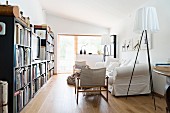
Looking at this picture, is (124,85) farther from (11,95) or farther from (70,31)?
(70,31)

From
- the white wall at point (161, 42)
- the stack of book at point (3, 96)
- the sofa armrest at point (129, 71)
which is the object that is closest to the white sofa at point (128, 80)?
the sofa armrest at point (129, 71)

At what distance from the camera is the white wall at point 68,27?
336 inches

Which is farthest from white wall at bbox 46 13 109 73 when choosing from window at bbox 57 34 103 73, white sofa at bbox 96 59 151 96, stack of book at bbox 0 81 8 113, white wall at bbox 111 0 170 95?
stack of book at bbox 0 81 8 113

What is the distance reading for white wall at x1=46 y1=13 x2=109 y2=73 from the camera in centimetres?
852

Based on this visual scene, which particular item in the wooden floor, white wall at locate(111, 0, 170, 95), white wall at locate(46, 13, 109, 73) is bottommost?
the wooden floor

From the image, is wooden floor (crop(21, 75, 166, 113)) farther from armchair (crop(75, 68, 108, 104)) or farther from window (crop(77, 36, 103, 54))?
window (crop(77, 36, 103, 54))

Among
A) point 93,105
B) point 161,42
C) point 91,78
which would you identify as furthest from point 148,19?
point 93,105

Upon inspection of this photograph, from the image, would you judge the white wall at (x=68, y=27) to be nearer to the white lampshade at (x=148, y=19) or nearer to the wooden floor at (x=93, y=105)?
the wooden floor at (x=93, y=105)

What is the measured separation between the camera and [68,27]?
28.3 ft

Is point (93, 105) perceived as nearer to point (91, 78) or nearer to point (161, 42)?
point (91, 78)

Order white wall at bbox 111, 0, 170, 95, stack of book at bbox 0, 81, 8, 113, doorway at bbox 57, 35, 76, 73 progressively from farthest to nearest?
doorway at bbox 57, 35, 76, 73 < white wall at bbox 111, 0, 170, 95 < stack of book at bbox 0, 81, 8, 113

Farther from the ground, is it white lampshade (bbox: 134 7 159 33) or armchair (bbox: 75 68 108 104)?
white lampshade (bbox: 134 7 159 33)

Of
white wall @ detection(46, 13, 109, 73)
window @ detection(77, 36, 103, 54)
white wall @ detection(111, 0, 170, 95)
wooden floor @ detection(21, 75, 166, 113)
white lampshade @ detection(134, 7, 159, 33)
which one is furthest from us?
window @ detection(77, 36, 103, 54)

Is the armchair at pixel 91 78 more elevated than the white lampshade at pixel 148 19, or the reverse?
the white lampshade at pixel 148 19
